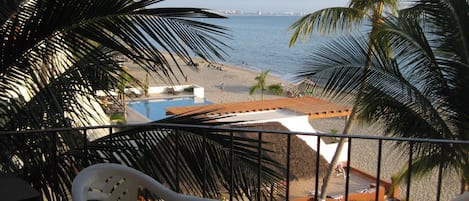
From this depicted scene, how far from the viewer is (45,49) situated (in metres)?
2.93

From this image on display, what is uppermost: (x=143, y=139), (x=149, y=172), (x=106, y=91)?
(x=106, y=91)

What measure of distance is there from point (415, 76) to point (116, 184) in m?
5.46

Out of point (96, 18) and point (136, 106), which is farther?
point (136, 106)

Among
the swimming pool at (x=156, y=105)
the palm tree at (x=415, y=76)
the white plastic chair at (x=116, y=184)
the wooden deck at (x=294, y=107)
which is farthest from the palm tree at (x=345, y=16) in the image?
the swimming pool at (x=156, y=105)

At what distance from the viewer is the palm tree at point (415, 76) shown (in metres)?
6.18

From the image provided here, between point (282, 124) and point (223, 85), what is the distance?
19.9m

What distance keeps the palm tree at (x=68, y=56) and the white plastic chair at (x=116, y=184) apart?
2.81 ft

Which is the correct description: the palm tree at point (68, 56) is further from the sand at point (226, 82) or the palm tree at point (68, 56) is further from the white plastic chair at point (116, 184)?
the sand at point (226, 82)

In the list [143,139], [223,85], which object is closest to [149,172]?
[143,139]

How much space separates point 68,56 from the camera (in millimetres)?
3191

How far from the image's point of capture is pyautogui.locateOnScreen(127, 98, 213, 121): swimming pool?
61.8 ft

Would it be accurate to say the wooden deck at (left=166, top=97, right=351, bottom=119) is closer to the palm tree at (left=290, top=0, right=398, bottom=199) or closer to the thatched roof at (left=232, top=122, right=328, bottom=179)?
the thatched roof at (left=232, top=122, right=328, bottom=179)

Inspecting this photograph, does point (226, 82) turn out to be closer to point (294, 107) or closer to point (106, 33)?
point (294, 107)

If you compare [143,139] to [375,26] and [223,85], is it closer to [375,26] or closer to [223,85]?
[375,26]
